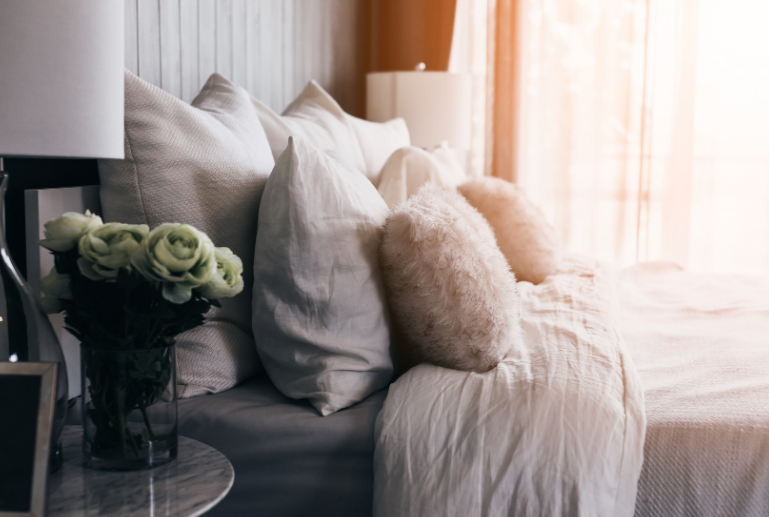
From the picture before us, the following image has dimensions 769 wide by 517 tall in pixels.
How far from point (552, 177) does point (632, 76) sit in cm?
69

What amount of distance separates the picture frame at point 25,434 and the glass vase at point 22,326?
45 mm

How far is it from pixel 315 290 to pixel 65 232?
0.40 metres

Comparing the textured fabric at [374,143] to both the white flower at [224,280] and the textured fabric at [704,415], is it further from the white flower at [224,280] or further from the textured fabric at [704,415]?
the white flower at [224,280]

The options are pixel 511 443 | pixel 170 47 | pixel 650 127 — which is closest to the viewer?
pixel 511 443

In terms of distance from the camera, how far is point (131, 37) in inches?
53.2

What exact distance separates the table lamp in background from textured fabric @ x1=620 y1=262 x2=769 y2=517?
161 centimetres

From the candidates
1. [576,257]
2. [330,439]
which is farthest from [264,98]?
[330,439]

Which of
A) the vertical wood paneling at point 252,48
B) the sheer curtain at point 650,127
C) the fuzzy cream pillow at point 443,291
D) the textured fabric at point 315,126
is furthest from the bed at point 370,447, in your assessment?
the sheer curtain at point 650,127

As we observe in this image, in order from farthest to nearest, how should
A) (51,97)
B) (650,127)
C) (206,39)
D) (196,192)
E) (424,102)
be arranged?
1. (650,127)
2. (424,102)
3. (206,39)
4. (196,192)
5. (51,97)

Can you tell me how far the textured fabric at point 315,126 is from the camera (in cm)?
146

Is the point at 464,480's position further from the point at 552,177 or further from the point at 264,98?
the point at 552,177

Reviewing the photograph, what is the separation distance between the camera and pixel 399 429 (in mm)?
968

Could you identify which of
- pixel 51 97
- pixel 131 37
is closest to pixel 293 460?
pixel 51 97

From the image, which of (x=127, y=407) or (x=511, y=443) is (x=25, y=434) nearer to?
(x=127, y=407)
